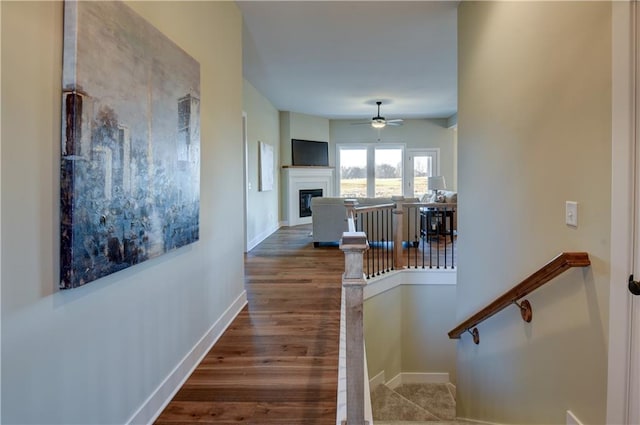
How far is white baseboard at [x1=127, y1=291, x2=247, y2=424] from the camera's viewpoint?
1935 millimetres

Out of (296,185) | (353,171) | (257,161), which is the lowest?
(296,185)

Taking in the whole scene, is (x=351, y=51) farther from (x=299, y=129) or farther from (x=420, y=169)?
(x=420, y=169)

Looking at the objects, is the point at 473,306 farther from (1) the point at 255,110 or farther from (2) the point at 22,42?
(1) the point at 255,110

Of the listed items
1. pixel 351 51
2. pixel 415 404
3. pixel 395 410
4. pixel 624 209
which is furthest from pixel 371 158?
pixel 624 209

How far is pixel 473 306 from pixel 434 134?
7.41 m

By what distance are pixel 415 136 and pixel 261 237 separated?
509 cm

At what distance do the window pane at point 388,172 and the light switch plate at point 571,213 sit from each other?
8.23m

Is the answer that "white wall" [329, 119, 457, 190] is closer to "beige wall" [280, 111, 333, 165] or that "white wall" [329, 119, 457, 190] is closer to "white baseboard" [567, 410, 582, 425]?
"beige wall" [280, 111, 333, 165]

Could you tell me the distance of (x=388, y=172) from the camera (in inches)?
399

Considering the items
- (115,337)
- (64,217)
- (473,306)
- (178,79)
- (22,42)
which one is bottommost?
(473,306)

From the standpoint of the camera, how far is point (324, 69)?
5543 mm

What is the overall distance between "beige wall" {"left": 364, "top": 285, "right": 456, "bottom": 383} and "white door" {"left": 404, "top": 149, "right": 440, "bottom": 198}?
5294mm

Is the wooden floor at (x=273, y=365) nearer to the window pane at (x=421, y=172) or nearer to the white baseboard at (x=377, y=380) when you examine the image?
the white baseboard at (x=377, y=380)

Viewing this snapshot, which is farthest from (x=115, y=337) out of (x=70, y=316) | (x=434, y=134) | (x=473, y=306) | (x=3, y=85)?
(x=434, y=134)
